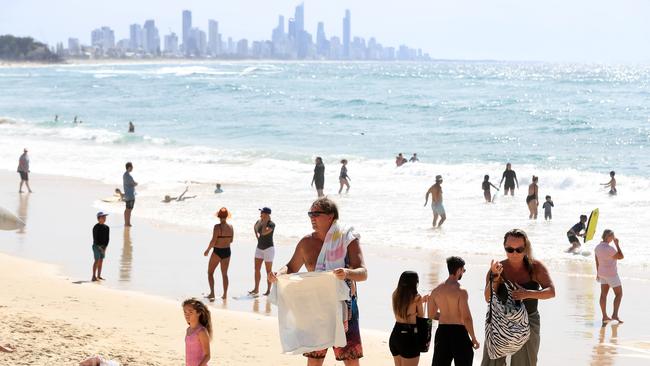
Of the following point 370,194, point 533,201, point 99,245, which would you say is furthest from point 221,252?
point 370,194

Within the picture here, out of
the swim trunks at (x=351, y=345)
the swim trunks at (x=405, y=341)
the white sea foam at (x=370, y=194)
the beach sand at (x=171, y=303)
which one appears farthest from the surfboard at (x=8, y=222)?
the white sea foam at (x=370, y=194)

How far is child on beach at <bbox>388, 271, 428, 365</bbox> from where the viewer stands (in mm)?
7070

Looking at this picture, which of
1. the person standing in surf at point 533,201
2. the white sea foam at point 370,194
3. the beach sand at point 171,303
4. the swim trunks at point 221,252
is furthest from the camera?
the person standing in surf at point 533,201

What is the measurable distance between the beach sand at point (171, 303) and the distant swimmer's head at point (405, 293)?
2.25 metres

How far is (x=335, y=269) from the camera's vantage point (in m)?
6.28

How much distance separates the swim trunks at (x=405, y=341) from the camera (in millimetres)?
7164

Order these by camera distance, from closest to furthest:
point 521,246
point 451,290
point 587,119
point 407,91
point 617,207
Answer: point 521,246, point 451,290, point 617,207, point 587,119, point 407,91

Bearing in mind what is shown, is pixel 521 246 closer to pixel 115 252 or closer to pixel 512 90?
pixel 115 252

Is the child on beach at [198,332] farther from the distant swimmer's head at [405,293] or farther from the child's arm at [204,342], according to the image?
the distant swimmer's head at [405,293]

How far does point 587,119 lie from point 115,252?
42758 millimetres

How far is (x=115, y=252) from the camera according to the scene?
1591 centimetres

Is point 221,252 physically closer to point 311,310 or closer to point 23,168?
point 311,310

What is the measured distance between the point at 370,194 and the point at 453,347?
19472 mm

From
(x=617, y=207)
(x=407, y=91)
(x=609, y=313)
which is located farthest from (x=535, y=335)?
(x=407, y=91)
